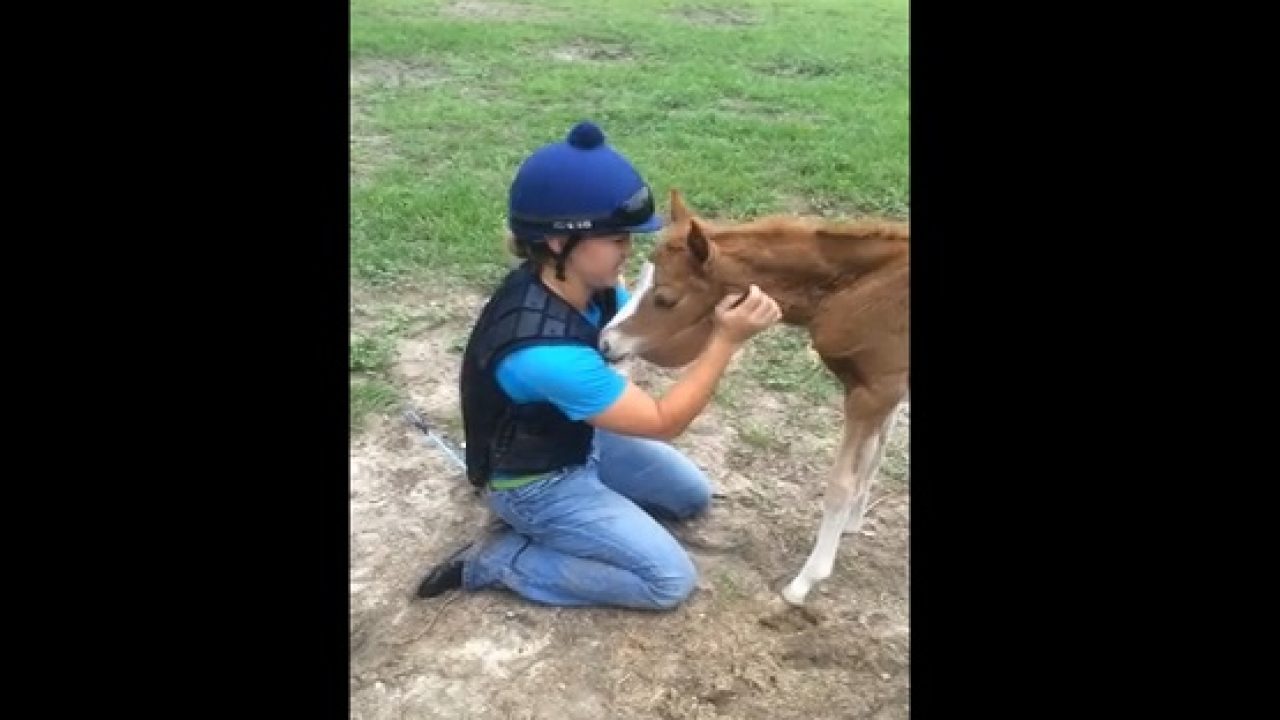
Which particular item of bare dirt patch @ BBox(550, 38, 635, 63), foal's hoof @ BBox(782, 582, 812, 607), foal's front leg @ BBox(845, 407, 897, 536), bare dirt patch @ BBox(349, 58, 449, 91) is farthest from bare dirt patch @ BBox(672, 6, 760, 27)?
foal's hoof @ BBox(782, 582, 812, 607)

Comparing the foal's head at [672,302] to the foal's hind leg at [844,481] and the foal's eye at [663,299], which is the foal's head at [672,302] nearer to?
the foal's eye at [663,299]

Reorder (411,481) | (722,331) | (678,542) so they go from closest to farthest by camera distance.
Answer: (722,331) < (678,542) < (411,481)

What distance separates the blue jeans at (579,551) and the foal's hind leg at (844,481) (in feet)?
0.86

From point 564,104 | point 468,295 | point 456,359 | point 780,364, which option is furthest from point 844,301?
point 564,104

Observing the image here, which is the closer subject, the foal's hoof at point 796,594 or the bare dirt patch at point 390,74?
the foal's hoof at point 796,594

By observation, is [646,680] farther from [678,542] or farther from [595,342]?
[595,342]

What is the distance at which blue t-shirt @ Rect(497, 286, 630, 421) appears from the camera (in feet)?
8.21

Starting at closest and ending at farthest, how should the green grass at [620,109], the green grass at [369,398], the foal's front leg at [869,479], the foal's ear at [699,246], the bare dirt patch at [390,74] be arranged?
the foal's ear at [699,246] → the foal's front leg at [869,479] → the green grass at [369,398] → the green grass at [620,109] → the bare dirt patch at [390,74]

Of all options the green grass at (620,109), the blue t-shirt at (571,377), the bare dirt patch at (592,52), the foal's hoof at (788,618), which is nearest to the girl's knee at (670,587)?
the foal's hoof at (788,618)

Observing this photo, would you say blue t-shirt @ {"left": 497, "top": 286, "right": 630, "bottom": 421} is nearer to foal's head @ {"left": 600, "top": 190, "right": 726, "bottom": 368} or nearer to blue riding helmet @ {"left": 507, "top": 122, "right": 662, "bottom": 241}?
foal's head @ {"left": 600, "top": 190, "right": 726, "bottom": 368}

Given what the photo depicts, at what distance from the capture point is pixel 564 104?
518cm

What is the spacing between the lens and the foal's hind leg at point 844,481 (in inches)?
105

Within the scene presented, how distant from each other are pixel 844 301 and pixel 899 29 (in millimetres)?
1261

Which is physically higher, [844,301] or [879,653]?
[844,301]
